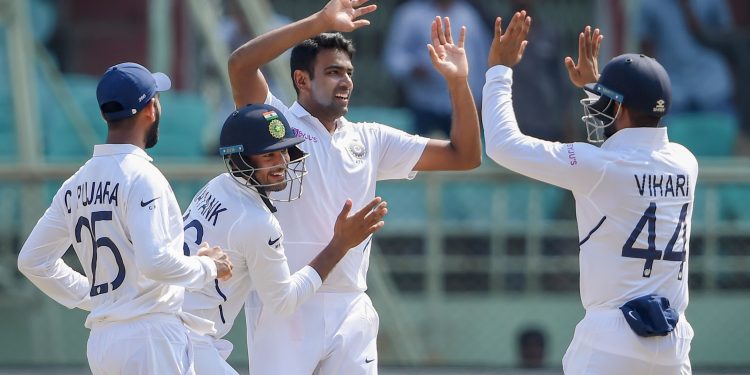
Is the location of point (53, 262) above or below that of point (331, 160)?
below

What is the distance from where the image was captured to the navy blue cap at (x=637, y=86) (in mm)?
5027

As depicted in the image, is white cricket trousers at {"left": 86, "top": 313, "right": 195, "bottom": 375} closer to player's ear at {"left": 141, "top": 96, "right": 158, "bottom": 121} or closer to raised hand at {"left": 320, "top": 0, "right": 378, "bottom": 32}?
player's ear at {"left": 141, "top": 96, "right": 158, "bottom": 121}

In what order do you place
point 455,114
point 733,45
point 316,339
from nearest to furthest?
point 316,339 < point 455,114 < point 733,45

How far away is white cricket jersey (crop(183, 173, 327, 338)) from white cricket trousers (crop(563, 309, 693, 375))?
40.3 inches

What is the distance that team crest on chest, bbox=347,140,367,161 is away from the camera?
18.0ft

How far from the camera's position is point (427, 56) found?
33.4 ft

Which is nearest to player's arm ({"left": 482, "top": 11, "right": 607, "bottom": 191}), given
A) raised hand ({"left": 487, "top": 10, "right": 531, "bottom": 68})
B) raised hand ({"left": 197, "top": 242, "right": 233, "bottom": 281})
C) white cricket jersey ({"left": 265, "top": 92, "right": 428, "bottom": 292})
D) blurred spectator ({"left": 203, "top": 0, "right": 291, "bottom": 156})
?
raised hand ({"left": 487, "top": 10, "right": 531, "bottom": 68})

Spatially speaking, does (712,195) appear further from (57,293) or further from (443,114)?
(57,293)

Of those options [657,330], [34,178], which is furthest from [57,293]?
[34,178]

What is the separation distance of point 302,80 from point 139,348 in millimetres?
1461

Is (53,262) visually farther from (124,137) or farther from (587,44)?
Result: (587,44)

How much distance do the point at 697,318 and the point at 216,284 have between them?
5.13 m

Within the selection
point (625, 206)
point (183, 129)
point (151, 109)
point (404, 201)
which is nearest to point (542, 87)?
point (404, 201)

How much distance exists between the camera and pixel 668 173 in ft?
16.5
